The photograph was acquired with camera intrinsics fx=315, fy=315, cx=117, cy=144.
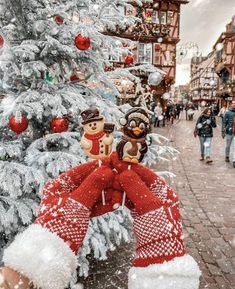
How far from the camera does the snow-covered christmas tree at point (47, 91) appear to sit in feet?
10.9

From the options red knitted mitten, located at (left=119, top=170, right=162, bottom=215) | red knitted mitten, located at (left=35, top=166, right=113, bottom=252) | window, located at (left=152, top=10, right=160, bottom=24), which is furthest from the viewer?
window, located at (left=152, top=10, right=160, bottom=24)

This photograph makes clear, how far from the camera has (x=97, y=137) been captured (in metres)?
1.95

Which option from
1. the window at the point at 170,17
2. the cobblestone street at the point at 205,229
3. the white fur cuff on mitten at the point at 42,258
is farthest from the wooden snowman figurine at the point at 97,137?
the window at the point at 170,17

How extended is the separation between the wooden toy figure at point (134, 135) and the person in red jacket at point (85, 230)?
9 centimetres

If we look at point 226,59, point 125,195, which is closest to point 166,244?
point 125,195

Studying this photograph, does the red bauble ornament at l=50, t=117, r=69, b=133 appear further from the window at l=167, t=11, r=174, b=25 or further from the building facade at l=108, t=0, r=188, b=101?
the window at l=167, t=11, r=174, b=25

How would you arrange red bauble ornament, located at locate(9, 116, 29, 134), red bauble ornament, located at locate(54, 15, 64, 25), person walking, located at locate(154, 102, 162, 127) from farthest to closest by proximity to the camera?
1. person walking, located at locate(154, 102, 162, 127)
2. red bauble ornament, located at locate(54, 15, 64, 25)
3. red bauble ornament, located at locate(9, 116, 29, 134)

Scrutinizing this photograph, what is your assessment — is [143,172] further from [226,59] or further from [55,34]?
[226,59]

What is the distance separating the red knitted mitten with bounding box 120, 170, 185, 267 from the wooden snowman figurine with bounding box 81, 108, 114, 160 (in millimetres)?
196

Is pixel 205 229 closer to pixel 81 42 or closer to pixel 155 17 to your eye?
pixel 81 42

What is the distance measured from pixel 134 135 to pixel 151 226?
54 cm

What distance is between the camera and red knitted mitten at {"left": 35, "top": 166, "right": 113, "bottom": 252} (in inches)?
67.9

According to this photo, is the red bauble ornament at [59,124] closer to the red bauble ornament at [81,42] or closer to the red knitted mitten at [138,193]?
the red bauble ornament at [81,42]

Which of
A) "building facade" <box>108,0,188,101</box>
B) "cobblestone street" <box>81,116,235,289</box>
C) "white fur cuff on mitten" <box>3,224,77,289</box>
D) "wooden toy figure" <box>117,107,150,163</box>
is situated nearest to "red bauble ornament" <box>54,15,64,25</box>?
"wooden toy figure" <box>117,107,150,163</box>
